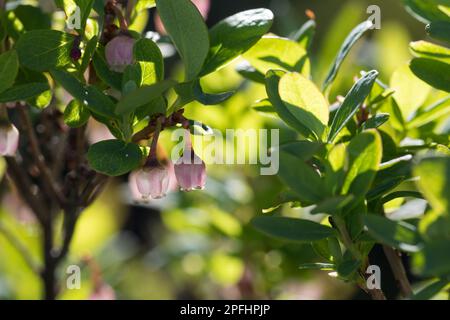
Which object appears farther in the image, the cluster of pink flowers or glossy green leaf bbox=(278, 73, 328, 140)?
the cluster of pink flowers

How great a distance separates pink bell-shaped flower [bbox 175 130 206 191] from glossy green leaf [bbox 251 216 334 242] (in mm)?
225

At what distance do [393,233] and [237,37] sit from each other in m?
0.32

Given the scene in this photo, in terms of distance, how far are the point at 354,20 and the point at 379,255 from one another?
1.24 meters

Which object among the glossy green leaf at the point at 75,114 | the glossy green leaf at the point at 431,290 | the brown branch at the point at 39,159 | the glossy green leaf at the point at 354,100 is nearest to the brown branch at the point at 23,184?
the brown branch at the point at 39,159

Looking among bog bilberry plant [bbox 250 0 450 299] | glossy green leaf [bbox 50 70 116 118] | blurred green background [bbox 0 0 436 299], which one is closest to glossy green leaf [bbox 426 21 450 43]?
bog bilberry plant [bbox 250 0 450 299]

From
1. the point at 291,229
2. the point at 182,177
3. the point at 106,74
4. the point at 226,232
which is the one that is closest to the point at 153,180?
the point at 182,177

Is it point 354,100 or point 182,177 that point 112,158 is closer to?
point 182,177

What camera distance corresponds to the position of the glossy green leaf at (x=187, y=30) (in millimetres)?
764

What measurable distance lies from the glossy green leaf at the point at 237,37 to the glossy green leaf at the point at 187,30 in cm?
5

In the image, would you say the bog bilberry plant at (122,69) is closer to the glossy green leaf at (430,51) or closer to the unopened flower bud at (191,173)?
the unopened flower bud at (191,173)

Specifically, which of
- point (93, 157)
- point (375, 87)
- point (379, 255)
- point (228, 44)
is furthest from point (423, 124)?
point (379, 255)

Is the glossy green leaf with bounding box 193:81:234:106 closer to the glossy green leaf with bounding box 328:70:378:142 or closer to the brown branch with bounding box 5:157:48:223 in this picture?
the glossy green leaf with bounding box 328:70:378:142

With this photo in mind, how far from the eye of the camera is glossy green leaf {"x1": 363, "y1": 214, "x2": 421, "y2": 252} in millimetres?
620
